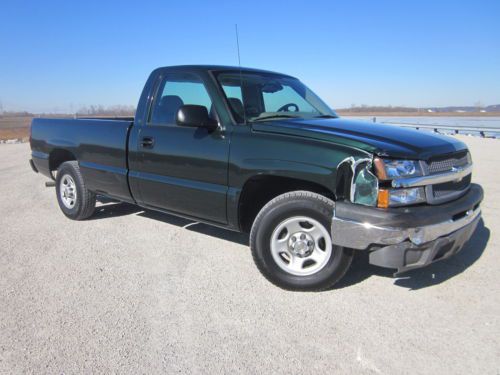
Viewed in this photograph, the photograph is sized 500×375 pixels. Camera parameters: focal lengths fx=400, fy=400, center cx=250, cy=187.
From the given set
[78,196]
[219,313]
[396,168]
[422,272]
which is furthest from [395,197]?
[78,196]

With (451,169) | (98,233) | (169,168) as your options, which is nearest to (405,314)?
(451,169)

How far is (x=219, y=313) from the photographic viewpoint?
3016 mm

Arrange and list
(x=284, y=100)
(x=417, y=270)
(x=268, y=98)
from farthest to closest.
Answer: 1. (x=284, y=100)
2. (x=268, y=98)
3. (x=417, y=270)

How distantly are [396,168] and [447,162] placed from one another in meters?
0.62

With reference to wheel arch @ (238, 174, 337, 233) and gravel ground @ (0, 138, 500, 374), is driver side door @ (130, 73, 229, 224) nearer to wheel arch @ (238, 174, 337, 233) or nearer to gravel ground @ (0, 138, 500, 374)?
wheel arch @ (238, 174, 337, 233)

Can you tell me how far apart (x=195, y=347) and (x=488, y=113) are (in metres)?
44.5

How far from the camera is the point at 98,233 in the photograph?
16.2ft

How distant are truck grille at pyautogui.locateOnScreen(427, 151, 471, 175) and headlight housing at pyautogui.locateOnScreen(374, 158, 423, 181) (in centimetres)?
16

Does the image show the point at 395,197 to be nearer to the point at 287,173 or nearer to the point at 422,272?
the point at 287,173

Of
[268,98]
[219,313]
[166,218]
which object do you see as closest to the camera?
[219,313]

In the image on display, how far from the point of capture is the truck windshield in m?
3.89

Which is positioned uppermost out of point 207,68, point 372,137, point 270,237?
point 207,68

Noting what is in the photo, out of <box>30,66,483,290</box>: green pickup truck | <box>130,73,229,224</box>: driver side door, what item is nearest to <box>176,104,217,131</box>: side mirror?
<box>30,66,483,290</box>: green pickup truck

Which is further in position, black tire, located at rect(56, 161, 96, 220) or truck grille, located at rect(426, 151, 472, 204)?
black tire, located at rect(56, 161, 96, 220)
